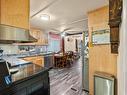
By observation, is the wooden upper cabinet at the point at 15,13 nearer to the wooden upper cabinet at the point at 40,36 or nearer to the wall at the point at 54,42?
the wooden upper cabinet at the point at 40,36

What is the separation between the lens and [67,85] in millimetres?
4270

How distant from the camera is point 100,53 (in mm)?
3170

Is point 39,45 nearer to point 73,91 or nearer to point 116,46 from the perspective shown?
point 73,91

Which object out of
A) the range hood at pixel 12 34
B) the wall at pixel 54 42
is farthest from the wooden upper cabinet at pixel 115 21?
the wall at pixel 54 42

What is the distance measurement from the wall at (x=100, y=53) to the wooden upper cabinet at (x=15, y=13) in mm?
1703

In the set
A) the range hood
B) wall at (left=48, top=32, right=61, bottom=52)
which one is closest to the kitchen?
the range hood

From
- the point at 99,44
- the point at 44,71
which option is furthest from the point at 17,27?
the point at 99,44

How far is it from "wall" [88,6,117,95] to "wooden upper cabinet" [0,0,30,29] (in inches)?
67.0

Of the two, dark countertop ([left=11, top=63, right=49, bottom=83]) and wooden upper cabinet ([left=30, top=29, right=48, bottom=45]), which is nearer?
dark countertop ([left=11, top=63, right=49, bottom=83])

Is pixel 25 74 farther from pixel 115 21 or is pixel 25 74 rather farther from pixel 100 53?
pixel 100 53

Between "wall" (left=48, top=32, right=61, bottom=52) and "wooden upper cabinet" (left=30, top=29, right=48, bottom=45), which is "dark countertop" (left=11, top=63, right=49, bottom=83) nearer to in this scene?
"wooden upper cabinet" (left=30, top=29, right=48, bottom=45)

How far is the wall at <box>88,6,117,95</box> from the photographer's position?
2916 millimetres

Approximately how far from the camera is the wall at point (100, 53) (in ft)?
9.57

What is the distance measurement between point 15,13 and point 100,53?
2056 millimetres
